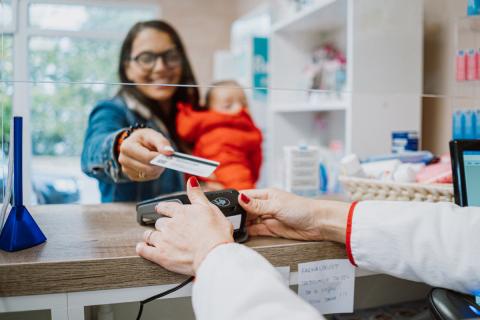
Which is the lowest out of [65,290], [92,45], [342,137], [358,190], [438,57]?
[65,290]

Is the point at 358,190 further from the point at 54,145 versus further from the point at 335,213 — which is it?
the point at 54,145

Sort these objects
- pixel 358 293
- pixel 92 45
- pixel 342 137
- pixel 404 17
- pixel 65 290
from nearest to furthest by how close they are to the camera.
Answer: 1. pixel 65 290
2. pixel 358 293
3. pixel 404 17
4. pixel 342 137
5. pixel 92 45

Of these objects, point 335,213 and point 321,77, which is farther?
point 321,77

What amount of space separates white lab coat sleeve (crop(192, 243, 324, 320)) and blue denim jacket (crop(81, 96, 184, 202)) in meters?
0.47

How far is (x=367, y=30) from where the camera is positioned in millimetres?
1215

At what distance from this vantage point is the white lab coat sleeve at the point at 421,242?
0.68 metres

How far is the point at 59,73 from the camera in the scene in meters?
2.32

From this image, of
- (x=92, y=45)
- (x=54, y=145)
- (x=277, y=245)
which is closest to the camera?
(x=277, y=245)

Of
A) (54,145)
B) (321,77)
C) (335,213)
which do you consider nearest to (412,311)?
(335,213)

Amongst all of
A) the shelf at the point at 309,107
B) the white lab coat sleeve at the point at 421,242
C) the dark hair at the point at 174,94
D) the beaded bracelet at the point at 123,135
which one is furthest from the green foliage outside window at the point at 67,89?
the white lab coat sleeve at the point at 421,242

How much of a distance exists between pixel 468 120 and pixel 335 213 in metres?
0.48

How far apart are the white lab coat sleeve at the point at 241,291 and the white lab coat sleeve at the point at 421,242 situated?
8.9 inches

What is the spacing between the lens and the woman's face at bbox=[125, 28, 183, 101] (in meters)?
1.29

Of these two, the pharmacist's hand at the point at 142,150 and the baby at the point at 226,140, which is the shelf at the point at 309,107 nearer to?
the baby at the point at 226,140
